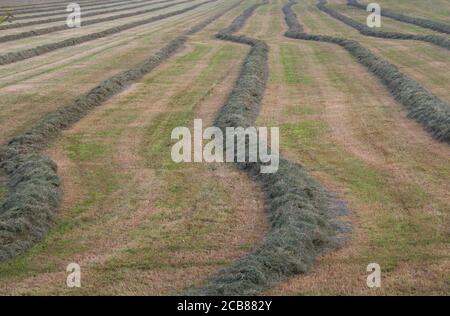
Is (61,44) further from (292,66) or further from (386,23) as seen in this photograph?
(386,23)

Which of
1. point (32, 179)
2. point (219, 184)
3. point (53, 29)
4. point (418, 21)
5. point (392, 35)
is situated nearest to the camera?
point (32, 179)

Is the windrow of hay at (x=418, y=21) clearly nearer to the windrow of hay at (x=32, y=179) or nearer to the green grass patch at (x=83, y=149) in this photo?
the windrow of hay at (x=32, y=179)

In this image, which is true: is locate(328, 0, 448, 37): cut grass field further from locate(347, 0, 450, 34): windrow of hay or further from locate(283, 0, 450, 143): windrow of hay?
locate(283, 0, 450, 143): windrow of hay

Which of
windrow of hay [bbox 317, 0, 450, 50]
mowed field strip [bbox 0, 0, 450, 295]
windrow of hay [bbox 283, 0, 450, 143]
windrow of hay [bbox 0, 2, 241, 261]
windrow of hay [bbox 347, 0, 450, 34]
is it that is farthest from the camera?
windrow of hay [bbox 347, 0, 450, 34]

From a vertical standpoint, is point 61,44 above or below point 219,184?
above

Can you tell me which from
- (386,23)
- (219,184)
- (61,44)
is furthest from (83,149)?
(386,23)

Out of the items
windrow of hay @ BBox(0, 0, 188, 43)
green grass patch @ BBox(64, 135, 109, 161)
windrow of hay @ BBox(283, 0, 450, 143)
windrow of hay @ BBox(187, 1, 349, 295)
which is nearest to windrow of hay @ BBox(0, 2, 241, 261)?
green grass patch @ BBox(64, 135, 109, 161)
